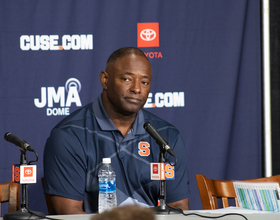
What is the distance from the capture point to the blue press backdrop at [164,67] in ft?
9.62

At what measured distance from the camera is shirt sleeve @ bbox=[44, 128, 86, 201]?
5.56ft

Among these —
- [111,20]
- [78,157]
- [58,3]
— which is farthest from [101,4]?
[78,157]

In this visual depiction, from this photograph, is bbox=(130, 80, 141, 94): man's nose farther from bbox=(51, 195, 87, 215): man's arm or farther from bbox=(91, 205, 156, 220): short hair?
bbox=(91, 205, 156, 220): short hair

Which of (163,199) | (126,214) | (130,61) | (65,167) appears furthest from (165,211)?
(126,214)

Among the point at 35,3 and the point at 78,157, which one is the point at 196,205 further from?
the point at 35,3

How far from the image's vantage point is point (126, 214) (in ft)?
1.71

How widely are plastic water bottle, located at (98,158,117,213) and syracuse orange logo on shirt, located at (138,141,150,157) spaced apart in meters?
0.19

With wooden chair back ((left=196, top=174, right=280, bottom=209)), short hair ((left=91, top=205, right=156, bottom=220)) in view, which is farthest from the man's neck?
short hair ((left=91, top=205, right=156, bottom=220))

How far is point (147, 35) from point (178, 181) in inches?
57.1

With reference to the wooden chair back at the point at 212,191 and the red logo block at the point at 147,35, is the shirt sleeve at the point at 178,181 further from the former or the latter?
the red logo block at the point at 147,35

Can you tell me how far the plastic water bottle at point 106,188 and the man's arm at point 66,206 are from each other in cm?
10

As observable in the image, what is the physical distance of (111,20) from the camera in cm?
299

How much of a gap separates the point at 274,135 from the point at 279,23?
0.94m

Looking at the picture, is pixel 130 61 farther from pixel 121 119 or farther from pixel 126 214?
pixel 126 214
